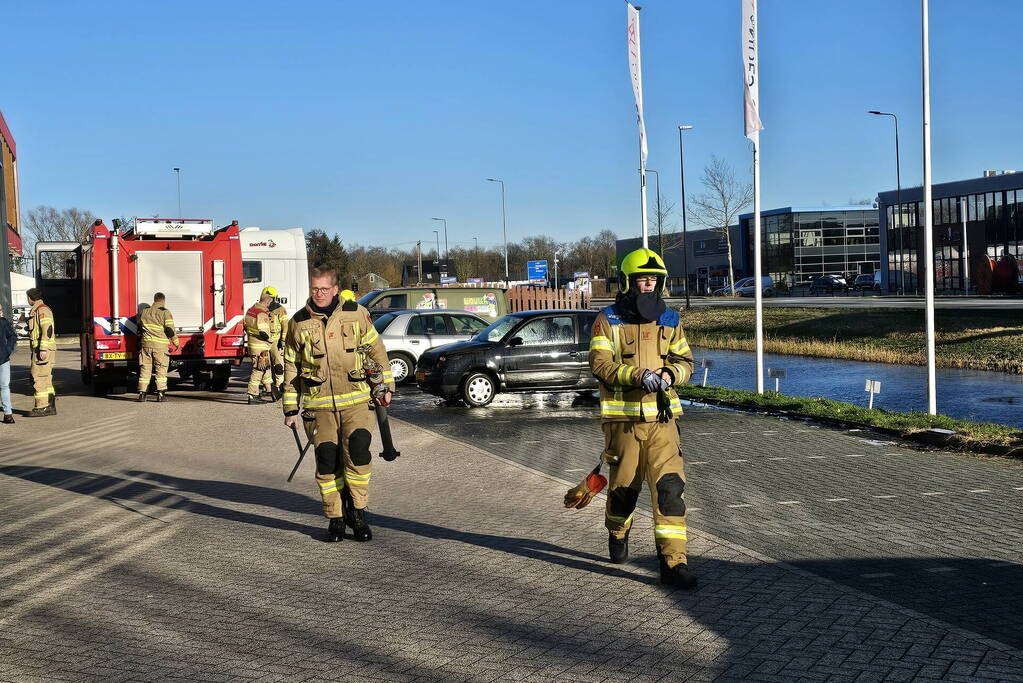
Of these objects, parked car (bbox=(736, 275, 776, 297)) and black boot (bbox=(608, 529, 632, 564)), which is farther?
parked car (bbox=(736, 275, 776, 297))

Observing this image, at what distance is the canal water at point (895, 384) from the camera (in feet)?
55.6

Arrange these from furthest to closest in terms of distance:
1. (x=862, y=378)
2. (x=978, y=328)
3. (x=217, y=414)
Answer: (x=978, y=328) < (x=862, y=378) < (x=217, y=414)

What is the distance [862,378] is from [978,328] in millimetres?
7103

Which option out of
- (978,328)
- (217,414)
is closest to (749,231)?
(978,328)

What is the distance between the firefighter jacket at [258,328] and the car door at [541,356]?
3.83 m

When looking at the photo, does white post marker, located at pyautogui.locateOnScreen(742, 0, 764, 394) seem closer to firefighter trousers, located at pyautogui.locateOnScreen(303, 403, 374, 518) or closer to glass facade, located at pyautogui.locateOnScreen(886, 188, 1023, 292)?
firefighter trousers, located at pyautogui.locateOnScreen(303, 403, 374, 518)

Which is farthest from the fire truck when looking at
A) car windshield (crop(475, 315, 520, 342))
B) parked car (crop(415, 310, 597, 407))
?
car windshield (crop(475, 315, 520, 342))

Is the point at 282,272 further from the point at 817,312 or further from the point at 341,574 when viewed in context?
the point at 341,574

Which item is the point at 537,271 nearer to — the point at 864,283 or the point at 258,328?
the point at 864,283

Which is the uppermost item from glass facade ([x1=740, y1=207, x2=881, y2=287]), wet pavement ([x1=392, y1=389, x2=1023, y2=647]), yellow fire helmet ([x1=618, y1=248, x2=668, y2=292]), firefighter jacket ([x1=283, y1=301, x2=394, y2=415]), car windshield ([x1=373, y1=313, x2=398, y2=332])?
glass facade ([x1=740, y1=207, x2=881, y2=287])

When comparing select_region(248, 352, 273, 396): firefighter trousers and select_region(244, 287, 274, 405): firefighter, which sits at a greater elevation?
select_region(244, 287, 274, 405): firefighter

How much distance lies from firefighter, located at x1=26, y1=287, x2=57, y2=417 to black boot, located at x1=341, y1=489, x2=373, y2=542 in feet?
33.3

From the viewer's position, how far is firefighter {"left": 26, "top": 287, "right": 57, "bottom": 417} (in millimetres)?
16344

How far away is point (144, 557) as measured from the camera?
23.6 feet
